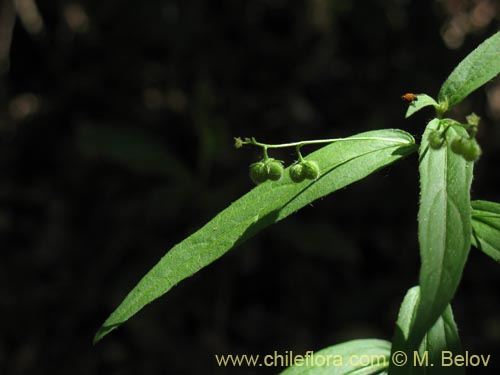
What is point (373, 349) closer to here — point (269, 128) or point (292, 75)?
point (269, 128)

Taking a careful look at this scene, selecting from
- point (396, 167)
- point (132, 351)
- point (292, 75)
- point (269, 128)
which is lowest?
point (132, 351)

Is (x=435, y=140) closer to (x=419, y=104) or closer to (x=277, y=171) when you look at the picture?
(x=419, y=104)

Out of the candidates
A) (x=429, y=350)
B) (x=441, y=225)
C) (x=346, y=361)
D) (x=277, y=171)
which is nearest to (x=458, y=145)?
(x=441, y=225)

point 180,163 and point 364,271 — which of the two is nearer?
point 364,271

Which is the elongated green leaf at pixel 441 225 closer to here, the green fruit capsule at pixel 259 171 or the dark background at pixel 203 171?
the green fruit capsule at pixel 259 171

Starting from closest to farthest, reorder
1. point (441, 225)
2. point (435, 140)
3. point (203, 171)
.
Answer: point (441, 225) → point (435, 140) → point (203, 171)

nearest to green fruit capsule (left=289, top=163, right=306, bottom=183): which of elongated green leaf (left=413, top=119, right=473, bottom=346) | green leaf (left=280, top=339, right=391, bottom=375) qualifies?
elongated green leaf (left=413, top=119, right=473, bottom=346)

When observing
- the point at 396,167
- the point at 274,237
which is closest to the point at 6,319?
the point at 274,237
